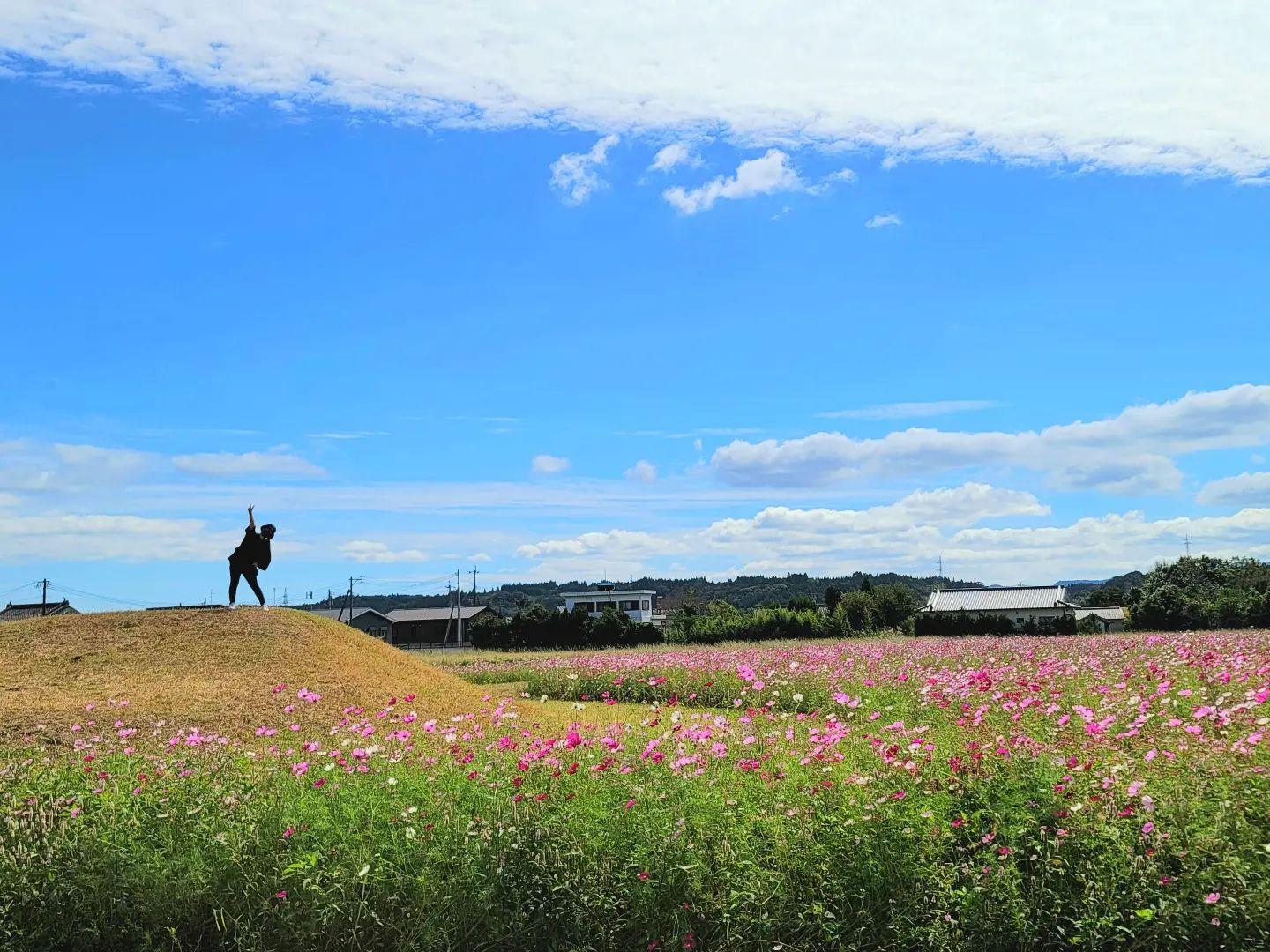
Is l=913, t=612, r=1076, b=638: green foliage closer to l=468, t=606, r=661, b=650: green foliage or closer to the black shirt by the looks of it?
l=468, t=606, r=661, b=650: green foliage

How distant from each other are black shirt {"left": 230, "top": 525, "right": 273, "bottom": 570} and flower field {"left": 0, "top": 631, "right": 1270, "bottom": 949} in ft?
33.1

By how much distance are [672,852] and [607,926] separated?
1.72ft

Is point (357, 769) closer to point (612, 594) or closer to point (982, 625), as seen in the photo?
point (982, 625)

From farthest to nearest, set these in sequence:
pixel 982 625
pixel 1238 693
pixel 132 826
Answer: pixel 982 625 → pixel 1238 693 → pixel 132 826

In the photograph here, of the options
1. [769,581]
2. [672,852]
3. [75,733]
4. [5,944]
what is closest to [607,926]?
[672,852]

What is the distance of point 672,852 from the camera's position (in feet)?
17.6

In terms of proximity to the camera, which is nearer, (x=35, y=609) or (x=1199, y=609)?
(x=1199, y=609)

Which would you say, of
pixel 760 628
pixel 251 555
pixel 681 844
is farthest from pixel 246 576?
pixel 760 628

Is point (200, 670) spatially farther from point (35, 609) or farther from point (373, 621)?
point (373, 621)

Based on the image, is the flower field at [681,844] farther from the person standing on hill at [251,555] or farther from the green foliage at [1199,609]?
the green foliage at [1199,609]

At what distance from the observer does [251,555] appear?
17734mm

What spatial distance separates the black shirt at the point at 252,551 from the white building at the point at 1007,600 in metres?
A: 60.8

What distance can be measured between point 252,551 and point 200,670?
2941 millimetres

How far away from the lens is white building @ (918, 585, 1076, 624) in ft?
237
